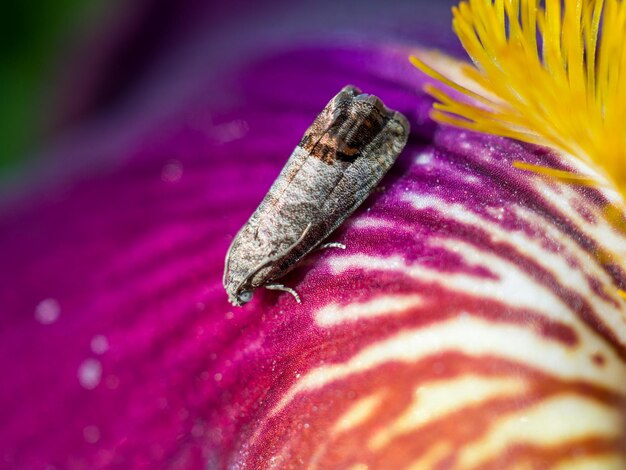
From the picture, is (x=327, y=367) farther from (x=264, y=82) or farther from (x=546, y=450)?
(x=264, y=82)

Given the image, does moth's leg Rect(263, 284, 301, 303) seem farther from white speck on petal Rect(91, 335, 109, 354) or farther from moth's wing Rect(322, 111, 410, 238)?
white speck on petal Rect(91, 335, 109, 354)

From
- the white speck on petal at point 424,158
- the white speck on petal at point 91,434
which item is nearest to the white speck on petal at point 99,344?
the white speck on petal at point 91,434

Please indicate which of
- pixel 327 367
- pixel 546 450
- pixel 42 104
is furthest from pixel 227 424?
pixel 42 104

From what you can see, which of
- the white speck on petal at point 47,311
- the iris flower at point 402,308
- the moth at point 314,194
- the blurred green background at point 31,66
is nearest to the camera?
the iris flower at point 402,308

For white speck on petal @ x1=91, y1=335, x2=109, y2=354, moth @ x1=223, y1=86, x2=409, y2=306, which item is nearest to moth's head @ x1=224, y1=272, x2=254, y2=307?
moth @ x1=223, y1=86, x2=409, y2=306

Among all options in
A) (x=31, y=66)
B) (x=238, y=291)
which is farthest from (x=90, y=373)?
(x=31, y=66)

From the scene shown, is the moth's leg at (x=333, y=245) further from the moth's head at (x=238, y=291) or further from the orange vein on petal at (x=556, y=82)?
the orange vein on petal at (x=556, y=82)
